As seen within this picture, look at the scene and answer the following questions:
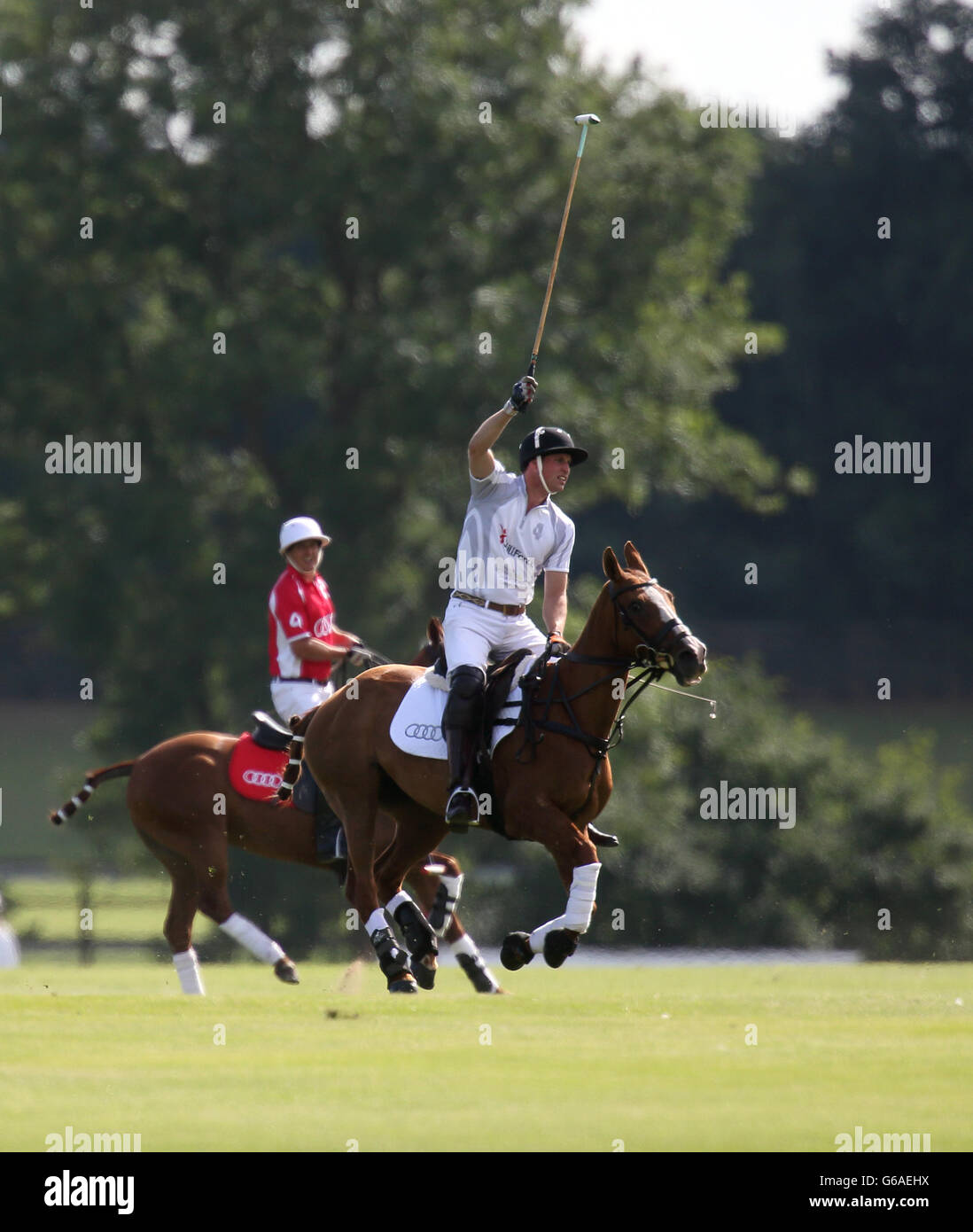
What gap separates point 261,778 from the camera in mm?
14398

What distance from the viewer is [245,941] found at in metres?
13.7

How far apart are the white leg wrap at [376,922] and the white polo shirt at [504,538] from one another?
69.7 inches

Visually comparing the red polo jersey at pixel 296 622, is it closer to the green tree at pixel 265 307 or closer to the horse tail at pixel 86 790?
the horse tail at pixel 86 790

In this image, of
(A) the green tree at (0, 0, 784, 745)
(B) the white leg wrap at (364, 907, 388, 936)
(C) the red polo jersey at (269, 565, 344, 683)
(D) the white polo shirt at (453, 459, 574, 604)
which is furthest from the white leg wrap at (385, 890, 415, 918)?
(A) the green tree at (0, 0, 784, 745)

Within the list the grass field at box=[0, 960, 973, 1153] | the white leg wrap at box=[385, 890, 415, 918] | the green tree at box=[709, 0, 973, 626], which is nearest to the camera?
the grass field at box=[0, 960, 973, 1153]

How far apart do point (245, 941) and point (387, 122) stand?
52.6ft

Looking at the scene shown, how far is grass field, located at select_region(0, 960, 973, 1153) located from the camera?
7438 mm

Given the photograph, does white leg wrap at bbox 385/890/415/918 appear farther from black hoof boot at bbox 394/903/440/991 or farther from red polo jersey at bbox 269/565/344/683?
red polo jersey at bbox 269/565/344/683

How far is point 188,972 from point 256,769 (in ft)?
4.67

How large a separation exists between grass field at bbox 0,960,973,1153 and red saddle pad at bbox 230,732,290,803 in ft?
6.96

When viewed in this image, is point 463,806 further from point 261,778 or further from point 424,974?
point 261,778

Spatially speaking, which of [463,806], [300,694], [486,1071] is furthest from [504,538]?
[300,694]

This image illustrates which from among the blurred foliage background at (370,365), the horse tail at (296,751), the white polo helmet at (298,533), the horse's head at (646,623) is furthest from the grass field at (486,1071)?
the blurred foliage background at (370,365)

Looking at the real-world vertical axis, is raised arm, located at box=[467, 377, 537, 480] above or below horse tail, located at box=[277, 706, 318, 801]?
above
